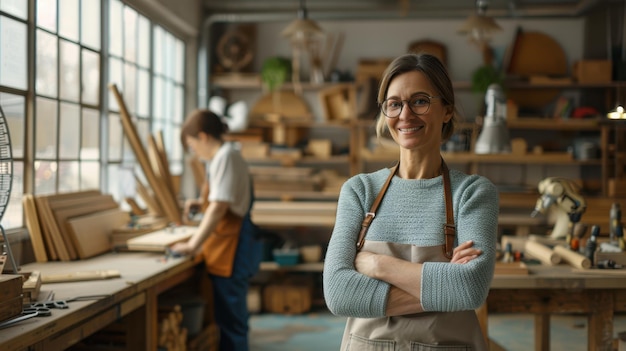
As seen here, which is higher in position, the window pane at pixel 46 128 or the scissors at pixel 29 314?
the window pane at pixel 46 128

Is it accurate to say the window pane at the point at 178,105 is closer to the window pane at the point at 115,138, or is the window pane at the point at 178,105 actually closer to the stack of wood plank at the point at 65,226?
the window pane at the point at 115,138

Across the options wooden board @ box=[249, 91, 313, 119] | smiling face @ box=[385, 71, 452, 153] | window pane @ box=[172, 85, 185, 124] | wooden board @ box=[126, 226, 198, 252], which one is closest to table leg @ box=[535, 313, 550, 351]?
wooden board @ box=[126, 226, 198, 252]

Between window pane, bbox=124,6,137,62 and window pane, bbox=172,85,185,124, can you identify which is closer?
window pane, bbox=124,6,137,62

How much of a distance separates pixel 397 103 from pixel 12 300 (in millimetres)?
1487

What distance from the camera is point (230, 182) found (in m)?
4.03

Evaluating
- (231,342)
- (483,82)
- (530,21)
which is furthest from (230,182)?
(530,21)

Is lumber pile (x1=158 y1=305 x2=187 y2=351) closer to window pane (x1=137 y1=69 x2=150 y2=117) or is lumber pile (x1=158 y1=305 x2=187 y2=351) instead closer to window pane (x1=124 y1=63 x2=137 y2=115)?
window pane (x1=124 y1=63 x2=137 y2=115)

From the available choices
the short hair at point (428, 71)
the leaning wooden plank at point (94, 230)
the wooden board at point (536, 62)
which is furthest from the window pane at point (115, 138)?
the wooden board at point (536, 62)

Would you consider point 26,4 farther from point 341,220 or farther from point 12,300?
point 341,220

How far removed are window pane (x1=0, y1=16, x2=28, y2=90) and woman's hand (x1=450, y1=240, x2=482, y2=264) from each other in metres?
2.70

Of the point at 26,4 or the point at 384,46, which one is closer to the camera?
the point at 26,4

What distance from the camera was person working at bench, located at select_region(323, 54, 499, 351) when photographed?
1.92 metres

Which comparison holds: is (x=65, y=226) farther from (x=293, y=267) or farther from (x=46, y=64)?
(x=293, y=267)

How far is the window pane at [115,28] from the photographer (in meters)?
4.97
